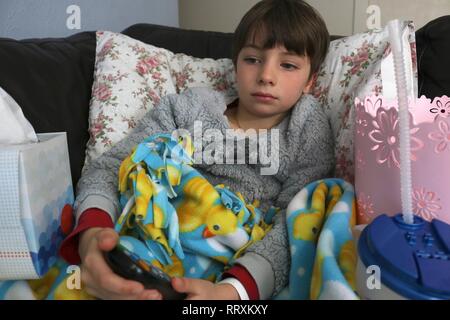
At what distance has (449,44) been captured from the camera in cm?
94

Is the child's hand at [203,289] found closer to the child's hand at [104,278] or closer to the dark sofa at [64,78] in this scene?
the child's hand at [104,278]

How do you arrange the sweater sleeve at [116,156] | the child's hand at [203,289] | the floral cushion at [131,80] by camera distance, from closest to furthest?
the child's hand at [203,289] < the sweater sleeve at [116,156] < the floral cushion at [131,80]

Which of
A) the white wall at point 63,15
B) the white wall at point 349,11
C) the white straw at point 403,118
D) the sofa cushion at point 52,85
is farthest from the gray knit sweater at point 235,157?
the white wall at point 349,11

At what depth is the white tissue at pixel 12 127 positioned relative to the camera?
67 centimetres

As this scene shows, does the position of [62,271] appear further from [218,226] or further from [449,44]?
[449,44]

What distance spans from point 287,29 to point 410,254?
23.3 inches

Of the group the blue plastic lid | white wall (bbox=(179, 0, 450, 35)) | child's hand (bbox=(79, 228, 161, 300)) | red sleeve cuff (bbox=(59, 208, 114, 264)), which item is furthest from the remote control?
white wall (bbox=(179, 0, 450, 35))

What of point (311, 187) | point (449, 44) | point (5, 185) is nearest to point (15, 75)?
point (5, 185)

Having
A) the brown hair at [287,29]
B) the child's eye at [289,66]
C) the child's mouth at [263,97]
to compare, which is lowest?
the child's mouth at [263,97]

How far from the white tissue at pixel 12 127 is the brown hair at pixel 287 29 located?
19.3 inches

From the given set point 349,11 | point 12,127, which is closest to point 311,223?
point 12,127

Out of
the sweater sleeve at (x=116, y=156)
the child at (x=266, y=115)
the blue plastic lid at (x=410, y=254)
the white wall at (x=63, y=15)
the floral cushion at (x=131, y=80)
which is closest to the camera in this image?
the blue plastic lid at (x=410, y=254)

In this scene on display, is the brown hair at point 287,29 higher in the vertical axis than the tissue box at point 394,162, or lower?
higher

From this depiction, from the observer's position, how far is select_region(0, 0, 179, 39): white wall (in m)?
1.13
